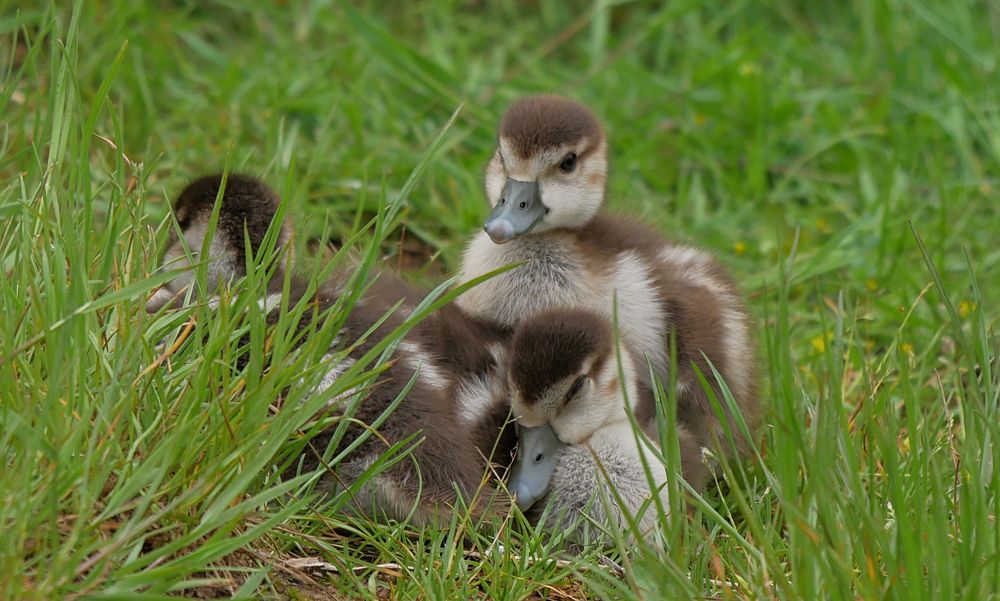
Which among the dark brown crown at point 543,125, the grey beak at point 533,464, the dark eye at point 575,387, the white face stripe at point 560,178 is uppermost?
the dark brown crown at point 543,125

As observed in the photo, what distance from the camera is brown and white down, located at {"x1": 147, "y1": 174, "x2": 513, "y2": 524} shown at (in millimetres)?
2797

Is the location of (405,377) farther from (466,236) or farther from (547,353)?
(466,236)

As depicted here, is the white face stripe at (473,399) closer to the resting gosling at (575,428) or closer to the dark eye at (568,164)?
the resting gosling at (575,428)

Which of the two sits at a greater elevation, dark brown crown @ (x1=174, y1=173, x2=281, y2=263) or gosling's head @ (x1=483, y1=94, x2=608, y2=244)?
gosling's head @ (x1=483, y1=94, x2=608, y2=244)

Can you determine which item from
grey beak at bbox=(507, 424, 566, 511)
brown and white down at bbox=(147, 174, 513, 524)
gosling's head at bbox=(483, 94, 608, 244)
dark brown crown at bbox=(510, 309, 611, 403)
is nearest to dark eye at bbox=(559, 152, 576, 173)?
gosling's head at bbox=(483, 94, 608, 244)

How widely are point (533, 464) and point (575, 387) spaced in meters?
0.20

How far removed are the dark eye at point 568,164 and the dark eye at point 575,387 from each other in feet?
2.13

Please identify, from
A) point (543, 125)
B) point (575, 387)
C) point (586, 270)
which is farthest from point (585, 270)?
point (575, 387)

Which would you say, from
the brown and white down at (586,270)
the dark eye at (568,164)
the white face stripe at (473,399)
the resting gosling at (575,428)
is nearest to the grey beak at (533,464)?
the resting gosling at (575,428)

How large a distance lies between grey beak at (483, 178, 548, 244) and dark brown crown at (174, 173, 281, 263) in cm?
54

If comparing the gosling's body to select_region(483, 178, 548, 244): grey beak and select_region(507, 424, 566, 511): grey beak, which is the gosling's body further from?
select_region(507, 424, 566, 511): grey beak

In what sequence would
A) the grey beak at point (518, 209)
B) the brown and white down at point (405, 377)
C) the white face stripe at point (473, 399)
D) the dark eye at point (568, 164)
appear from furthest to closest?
1. the dark eye at point (568, 164)
2. the grey beak at point (518, 209)
3. the white face stripe at point (473, 399)
4. the brown and white down at point (405, 377)

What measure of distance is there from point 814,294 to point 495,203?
1529 mm

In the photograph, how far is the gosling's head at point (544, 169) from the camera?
331 cm
